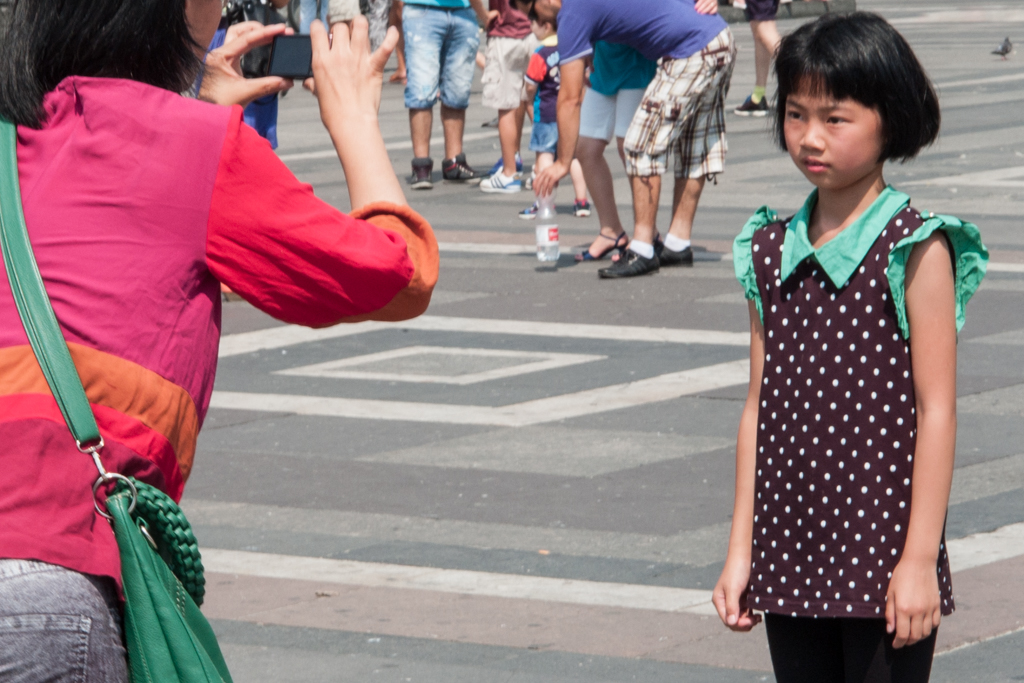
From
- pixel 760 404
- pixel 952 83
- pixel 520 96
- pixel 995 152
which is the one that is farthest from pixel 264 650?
pixel 952 83

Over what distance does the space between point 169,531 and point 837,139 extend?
1317 mm

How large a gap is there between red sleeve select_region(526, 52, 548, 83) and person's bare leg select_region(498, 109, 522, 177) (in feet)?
3.59

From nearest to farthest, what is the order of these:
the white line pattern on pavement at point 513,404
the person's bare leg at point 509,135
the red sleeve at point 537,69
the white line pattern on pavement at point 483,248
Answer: the white line pattern on pavement at point 513,404 < the white line pattern on pavement at point 483,248 < the red sleeve at point 537,69 < the person's bare leg at point 509,135

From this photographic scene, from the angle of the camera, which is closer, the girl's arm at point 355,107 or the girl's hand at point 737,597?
the girl's arm at point 355,107

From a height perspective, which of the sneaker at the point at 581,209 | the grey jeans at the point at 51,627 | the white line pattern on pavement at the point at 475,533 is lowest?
the sneaker at the point at 581,209

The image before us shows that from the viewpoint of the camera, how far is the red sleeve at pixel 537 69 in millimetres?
12500

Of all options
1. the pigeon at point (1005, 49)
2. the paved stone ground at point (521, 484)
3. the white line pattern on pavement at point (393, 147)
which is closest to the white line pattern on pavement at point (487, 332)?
the paved stone ground at point (521, 484)

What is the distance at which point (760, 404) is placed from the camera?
2955 mm

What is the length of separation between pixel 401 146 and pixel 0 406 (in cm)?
1532

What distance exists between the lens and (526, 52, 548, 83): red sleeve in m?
12.5

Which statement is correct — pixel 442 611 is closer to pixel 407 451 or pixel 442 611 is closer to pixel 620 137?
pixel 407 451

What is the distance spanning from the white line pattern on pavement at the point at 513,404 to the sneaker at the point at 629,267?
2.37 meters

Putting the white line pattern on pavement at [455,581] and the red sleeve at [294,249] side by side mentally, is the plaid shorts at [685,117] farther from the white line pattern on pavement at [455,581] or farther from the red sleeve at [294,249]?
the red sleeve at [294,249]

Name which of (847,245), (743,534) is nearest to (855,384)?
(847,245)
